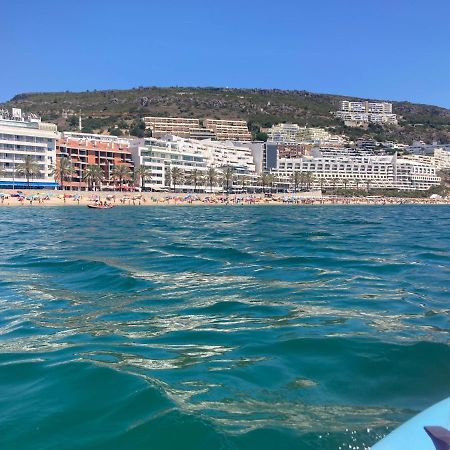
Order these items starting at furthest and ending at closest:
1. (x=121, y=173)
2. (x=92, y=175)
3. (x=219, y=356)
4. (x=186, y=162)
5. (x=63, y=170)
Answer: (x=186, y=162) → (x=121, y=173) → (x=92, y=175) → (x=63, y=170) → (x=219, y=356)

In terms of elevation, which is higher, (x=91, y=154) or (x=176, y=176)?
(x=91, y=154)

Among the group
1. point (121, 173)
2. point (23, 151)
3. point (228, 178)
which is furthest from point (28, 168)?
point (228, 178)

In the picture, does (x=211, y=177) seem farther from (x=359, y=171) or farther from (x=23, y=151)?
(x=359, y=171)

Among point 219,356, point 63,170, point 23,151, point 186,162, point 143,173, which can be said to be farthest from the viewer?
point 186,162

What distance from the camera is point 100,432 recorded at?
4785 mm

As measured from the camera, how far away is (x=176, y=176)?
411ft

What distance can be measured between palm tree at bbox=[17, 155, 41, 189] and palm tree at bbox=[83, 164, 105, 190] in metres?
10.9

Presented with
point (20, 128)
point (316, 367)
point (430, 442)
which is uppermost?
point (20, 128)

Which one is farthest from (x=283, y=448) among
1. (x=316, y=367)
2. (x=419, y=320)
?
(x=419, y=320)

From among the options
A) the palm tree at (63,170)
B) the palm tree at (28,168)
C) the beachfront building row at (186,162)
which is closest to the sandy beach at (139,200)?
the palm tree at (28,168)

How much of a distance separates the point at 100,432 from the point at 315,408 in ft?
7.30

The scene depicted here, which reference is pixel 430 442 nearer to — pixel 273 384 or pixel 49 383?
pixel 273 384

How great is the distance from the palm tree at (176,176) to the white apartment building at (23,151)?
2932 centimetres

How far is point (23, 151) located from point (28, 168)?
26.5 feet
